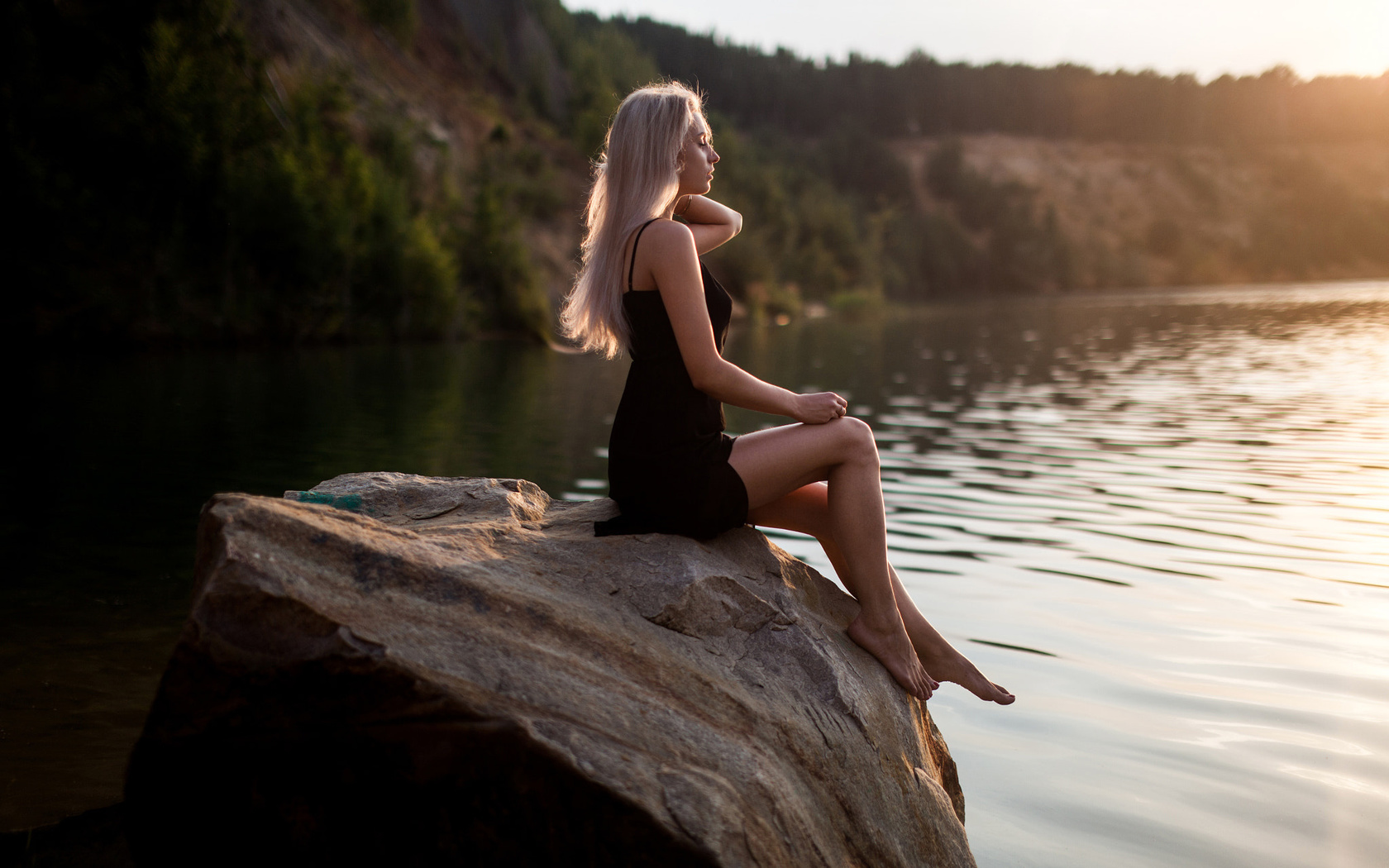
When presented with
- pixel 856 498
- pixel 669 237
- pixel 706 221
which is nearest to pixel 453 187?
pixel 706 221

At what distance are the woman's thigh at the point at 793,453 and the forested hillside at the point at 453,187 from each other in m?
15.0

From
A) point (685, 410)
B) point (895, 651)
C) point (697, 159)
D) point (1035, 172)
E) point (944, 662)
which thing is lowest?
point (944, 662)

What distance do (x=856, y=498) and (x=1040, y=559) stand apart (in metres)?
4.46

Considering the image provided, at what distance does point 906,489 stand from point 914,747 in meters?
6.99

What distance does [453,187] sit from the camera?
1587 inches

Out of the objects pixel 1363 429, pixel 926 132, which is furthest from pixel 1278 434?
pixel 926 132

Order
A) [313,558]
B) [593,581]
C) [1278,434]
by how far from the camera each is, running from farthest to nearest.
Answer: [1278,434] → [593,581] → [313,558]

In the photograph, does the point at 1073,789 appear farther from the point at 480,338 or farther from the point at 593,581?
the point at 480,338

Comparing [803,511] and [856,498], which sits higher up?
[856,498]

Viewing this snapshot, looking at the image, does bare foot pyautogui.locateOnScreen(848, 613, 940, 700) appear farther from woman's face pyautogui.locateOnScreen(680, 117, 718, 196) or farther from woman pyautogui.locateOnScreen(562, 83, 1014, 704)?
woman's face pyautogui.locateOnScreen(680, 117, 718, 196)

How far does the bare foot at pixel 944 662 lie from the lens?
419 cm

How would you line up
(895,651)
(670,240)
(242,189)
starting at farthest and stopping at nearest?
(242,189)
(895,651)
(670,240)

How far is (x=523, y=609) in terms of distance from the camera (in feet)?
9.85

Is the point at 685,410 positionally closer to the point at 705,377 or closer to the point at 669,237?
the point at 705,377
